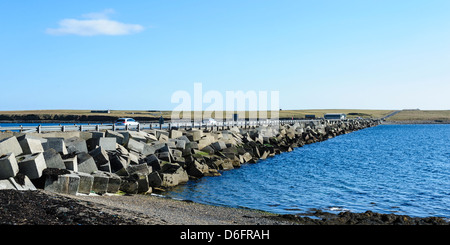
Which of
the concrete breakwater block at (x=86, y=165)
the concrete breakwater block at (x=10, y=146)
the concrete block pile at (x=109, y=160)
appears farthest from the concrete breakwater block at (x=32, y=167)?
the concrete breakwater block at (x=86, y=165)

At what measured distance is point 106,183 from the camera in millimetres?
15078

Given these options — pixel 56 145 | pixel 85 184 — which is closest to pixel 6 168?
pixel 85 184

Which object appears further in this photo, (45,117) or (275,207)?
(45,117)

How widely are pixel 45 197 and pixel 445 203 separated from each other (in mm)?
15248

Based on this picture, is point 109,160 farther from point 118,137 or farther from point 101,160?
point 118,137

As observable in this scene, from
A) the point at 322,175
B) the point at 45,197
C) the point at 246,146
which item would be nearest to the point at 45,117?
the point at 246,146

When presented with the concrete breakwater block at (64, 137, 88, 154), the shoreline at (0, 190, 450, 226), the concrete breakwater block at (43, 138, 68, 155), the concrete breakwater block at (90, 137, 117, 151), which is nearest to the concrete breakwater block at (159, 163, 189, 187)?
the concrete breakwater block at (90, 137, 117, 151)

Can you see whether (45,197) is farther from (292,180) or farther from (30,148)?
(292,180)

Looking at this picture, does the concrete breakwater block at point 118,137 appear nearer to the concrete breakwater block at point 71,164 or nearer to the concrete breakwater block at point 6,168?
the concrete breakwater block at point 71,164

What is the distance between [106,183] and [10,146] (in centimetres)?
355
